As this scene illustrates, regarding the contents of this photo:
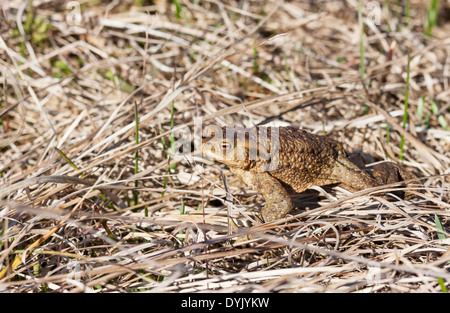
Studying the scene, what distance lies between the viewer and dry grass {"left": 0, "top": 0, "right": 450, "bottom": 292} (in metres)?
2.44

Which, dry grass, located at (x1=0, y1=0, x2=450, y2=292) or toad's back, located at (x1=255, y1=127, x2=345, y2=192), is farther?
toad's back, located at (x1=255, y1=127, x2=345, y2=192)

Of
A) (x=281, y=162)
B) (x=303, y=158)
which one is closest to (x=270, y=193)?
(x=281, y=162)

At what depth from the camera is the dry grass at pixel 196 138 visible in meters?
2.44

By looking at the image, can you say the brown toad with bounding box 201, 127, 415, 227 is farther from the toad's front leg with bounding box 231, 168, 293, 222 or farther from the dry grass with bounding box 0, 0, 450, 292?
the dry grass with bounding box 0, 0, 450, 292

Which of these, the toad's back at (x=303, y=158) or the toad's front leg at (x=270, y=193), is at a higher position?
the toad's back at (x=303, y=158)

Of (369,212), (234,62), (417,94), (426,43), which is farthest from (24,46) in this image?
(426,43)

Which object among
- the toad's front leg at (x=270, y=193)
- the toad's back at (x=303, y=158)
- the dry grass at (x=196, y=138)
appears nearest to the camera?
the dry grass at (x=196, y=138)

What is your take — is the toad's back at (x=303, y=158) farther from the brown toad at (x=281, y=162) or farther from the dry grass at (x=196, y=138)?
the dry grass at (x=196, y=138)

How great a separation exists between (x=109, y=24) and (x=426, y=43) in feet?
13.4

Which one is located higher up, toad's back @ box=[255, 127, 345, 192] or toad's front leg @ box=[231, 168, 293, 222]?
toad's back @ box=[255, 127, 345, 192]

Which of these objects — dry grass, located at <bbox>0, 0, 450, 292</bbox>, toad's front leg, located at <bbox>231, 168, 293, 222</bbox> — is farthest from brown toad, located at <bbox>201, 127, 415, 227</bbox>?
dry grass, located at <bbox>0, 0, 450, 292</bbox>

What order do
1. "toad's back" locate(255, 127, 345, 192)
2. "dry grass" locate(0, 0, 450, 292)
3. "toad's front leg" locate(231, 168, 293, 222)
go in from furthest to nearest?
1. "toad's back" locate(255, 127, 345, 192)
2. "toad's front leg" locate(231, 168, 293, 222)
3. "dry grass" locate(0, 0, 450, 292)

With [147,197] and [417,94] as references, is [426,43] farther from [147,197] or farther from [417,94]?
[147,197]

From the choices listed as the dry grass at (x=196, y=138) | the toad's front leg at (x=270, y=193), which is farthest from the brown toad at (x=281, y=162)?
the dry grass at (x=196, y=138)
